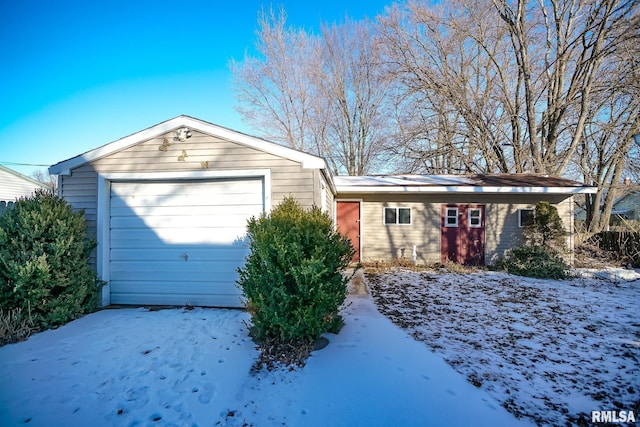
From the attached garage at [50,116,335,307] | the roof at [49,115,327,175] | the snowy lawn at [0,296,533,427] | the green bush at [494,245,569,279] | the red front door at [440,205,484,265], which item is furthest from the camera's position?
the red front door at [440,205,484,265]

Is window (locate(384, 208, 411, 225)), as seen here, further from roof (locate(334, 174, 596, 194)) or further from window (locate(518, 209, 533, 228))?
window (locate(518, 209, 533, 228))

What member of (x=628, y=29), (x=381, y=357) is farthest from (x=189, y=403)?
(x=628, y=29)

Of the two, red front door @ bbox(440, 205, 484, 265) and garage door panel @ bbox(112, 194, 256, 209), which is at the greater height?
garage door panel @ bbox(112, 194, 256, 209)

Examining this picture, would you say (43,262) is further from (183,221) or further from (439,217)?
(439,217)

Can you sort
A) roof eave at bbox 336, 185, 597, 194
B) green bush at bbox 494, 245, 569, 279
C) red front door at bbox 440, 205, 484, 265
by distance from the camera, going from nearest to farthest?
green bush at bbox 494, 245, 569, 279 → roof eave at bbox 336, 185, 597, 194 → red front door at bbox 440, 205, 484, 265

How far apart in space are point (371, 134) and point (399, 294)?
1380 cm

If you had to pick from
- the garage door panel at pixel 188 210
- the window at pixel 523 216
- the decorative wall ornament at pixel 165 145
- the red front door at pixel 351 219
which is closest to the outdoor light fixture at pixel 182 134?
the decorative wall ornament at pixel 165 145

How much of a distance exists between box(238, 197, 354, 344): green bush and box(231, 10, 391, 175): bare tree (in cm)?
1410

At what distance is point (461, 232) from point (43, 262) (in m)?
10.2

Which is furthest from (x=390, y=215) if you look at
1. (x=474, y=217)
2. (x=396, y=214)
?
(x=474, y=217)

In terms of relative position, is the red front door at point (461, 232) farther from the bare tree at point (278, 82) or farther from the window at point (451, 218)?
the bare tree at point (278, 82)

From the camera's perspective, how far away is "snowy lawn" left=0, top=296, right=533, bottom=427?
222 cm

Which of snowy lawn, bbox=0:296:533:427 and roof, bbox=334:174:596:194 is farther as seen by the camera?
roof, bbox=334:174:596:194

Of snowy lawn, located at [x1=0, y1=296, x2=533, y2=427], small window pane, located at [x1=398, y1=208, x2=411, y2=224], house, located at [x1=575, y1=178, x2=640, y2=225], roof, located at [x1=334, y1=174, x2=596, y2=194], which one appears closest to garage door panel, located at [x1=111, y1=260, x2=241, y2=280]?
snowy lawn, located at [x1=0, y1=296, x2=533, y2=427]
